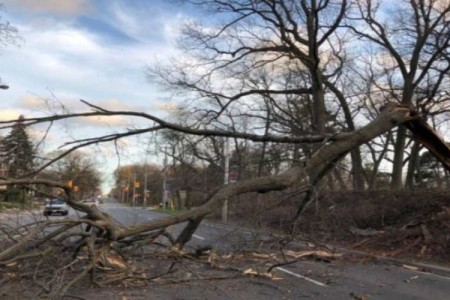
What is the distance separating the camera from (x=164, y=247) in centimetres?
1088

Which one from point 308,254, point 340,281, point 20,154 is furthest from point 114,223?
point 308,254

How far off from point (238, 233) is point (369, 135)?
10.0ft

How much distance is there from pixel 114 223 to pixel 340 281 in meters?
5.69

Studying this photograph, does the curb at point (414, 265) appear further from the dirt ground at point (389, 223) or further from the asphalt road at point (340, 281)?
the dirt ground at point (389, 223)

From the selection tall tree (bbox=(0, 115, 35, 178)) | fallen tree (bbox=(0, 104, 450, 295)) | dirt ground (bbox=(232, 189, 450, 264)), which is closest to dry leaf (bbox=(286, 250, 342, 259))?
dirt ground (bbox=(232, 189, 450, 264))

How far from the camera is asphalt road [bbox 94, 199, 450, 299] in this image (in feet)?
35.8

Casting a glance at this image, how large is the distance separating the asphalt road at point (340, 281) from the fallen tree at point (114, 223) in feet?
4.71

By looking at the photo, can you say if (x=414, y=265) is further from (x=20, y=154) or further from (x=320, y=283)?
(x=20, y=154)

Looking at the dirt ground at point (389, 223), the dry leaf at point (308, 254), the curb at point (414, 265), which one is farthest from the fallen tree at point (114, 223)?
the curb at point (414, 265)

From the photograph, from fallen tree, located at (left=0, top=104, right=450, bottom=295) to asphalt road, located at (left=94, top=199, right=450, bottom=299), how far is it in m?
1.44

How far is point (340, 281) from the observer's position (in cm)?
1255

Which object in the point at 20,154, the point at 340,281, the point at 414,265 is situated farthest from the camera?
the point at 414,265

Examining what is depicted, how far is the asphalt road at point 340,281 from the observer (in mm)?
10909

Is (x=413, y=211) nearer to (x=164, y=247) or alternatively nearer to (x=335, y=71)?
(x=164, y=247)
